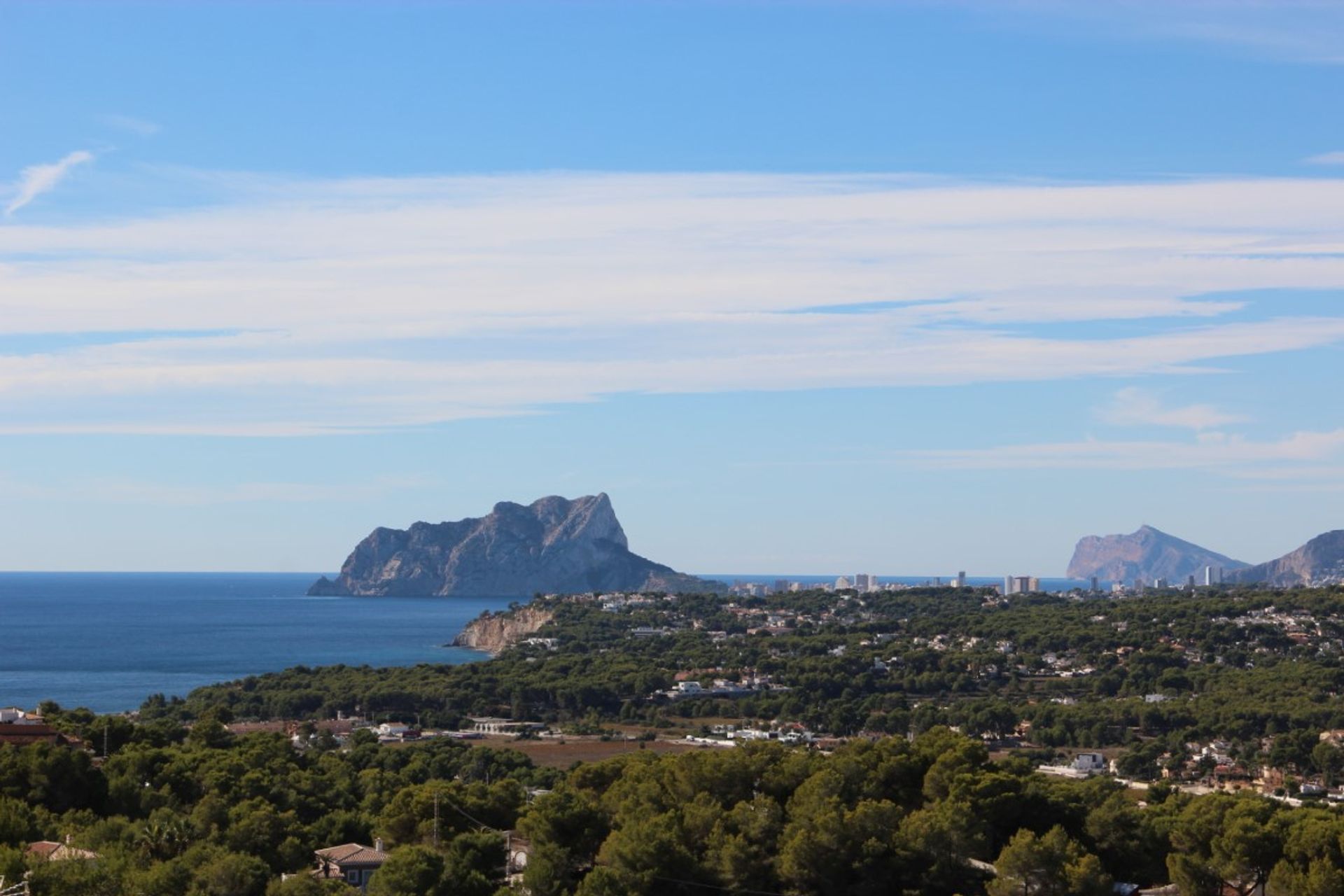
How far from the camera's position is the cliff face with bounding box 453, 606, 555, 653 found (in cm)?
10419

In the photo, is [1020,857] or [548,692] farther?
[548,692]

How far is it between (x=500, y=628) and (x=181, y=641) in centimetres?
2008

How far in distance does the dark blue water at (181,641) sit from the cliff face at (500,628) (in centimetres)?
219

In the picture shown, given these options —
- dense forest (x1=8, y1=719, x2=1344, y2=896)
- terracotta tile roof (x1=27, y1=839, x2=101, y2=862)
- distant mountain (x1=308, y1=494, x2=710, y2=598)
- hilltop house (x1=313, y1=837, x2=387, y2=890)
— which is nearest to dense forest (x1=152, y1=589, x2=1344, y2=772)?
dense forest (x1=8, y1=719, x2=1344, y2=896)

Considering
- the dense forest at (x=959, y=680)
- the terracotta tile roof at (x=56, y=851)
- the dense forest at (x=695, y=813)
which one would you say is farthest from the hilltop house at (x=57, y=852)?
the dense forest at (x=959, y=680)

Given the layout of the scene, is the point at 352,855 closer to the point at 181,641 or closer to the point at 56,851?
the point at 56,851

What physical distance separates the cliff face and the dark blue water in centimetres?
219

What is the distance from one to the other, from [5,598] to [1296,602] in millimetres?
147416

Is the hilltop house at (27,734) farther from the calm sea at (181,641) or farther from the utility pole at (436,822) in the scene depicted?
the calm sea at (181,641)

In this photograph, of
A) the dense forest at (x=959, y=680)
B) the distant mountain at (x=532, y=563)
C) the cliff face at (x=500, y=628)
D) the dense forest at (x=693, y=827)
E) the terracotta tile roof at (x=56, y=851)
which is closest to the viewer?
the terracotta tile roof at (x=56, y=851)

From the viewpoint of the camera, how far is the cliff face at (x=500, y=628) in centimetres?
10419

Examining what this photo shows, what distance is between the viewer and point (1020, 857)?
2291cm

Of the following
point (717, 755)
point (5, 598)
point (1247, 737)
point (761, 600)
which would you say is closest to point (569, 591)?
point (5, 598)

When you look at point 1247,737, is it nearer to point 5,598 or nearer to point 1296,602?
point 1296,602
